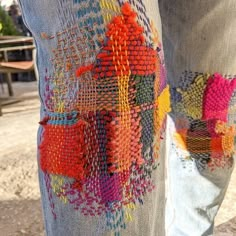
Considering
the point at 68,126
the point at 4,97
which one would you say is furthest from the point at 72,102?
the point at 4,97

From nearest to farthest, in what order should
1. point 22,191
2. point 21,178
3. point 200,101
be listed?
point 200,101
point 22,191
point 21,178

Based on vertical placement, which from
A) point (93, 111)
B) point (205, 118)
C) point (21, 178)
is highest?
point (93, 111)

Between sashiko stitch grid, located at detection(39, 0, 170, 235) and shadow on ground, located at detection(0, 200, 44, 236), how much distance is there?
0.87 m

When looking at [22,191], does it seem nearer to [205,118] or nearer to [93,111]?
[205,118]

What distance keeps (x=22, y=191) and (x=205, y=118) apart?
3.40ft

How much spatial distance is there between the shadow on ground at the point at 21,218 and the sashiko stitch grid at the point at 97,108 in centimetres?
87

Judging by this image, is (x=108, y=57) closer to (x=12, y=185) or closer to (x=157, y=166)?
(x=157, y=166)

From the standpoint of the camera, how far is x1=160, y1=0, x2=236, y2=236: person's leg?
724 mm

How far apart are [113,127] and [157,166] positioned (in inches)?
3.0

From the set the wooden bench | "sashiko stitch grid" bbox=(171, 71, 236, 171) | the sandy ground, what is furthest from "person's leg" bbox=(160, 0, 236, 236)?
the wooden bench

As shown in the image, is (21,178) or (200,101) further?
(21,178)

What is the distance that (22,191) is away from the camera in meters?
1.62

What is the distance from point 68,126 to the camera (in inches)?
16.9

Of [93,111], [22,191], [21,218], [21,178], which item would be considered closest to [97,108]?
[93,111]
